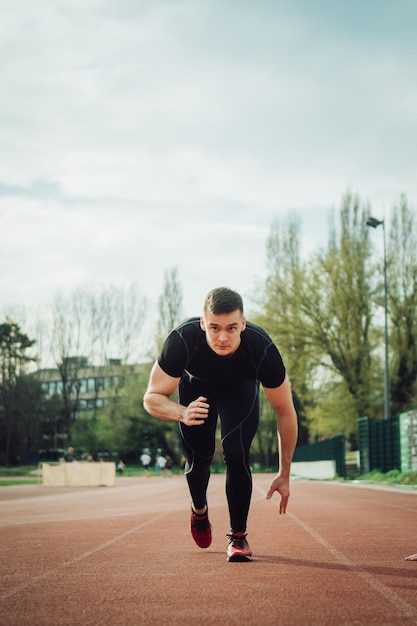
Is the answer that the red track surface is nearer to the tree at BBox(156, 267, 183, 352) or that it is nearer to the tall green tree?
the tall green tree

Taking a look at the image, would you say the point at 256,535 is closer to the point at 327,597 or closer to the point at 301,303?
the point at 327,597

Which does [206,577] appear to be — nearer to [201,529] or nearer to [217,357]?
[201,529]

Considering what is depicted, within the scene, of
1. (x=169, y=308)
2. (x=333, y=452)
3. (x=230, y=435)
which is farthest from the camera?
(x=169, y=308)

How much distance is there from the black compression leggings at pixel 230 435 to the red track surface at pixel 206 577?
0.49 meters

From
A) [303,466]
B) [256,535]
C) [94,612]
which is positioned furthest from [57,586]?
[303,466]

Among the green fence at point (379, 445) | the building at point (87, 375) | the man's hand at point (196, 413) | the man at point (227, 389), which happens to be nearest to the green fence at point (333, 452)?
the green fence at point (379, 445)

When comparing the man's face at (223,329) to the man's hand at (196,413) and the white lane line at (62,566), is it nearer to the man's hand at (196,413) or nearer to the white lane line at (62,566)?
the man's hand at (196,413)

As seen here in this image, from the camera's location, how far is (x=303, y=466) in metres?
47.2

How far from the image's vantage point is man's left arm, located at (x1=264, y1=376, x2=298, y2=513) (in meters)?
5.71

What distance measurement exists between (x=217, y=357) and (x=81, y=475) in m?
28.4

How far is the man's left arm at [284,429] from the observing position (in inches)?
225

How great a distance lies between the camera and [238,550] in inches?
232

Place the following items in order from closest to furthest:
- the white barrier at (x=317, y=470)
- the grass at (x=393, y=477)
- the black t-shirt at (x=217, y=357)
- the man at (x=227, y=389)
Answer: the man at (x=227, y=389) < the black t-shirt at (x=217, y=357) < the grass at (x=393, y=477) < the white barrier at (x=317, y=470)

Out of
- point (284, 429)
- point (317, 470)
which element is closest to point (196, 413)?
point (284, 429)
